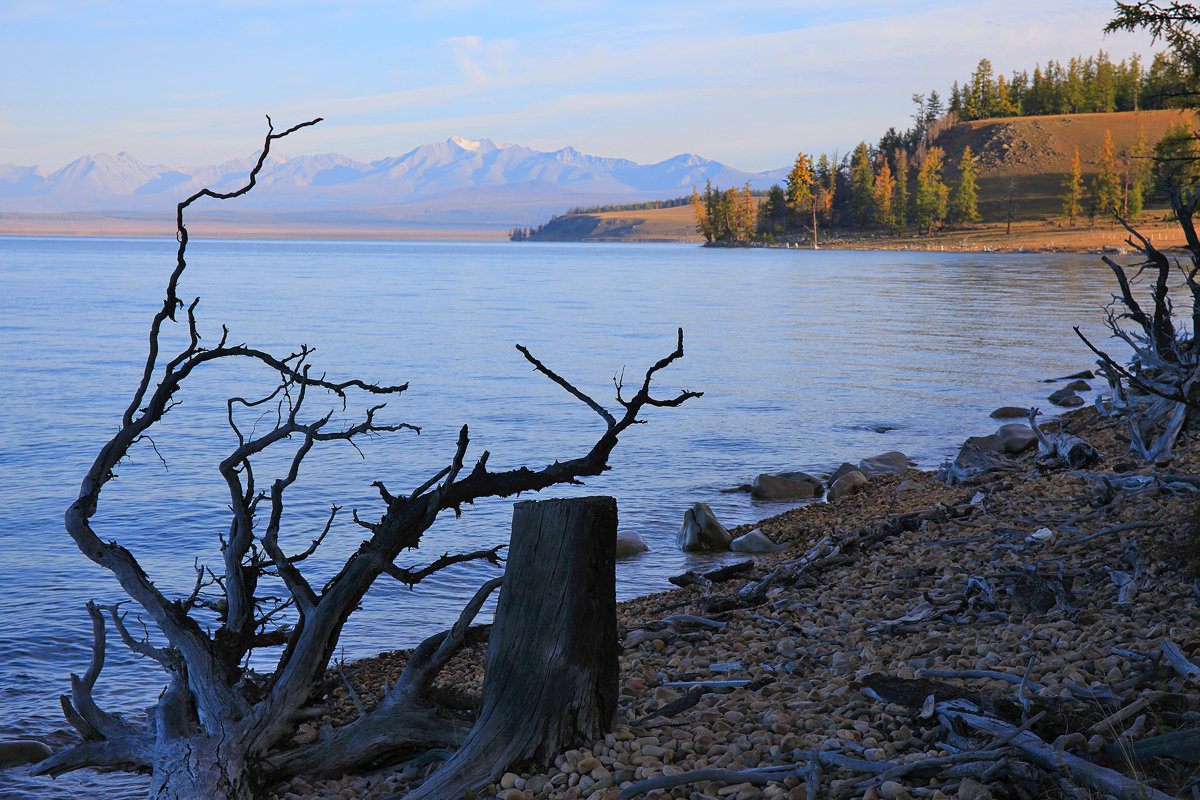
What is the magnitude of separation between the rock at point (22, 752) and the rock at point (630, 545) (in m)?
6.03

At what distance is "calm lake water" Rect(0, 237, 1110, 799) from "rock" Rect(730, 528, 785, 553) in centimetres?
51

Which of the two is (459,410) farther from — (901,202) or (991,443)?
(901,202)

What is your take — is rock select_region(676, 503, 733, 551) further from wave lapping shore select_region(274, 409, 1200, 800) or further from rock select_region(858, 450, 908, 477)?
rock select_region(858, 450, 908, 477)

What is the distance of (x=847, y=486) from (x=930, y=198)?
12497 cm

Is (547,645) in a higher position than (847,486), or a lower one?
higher

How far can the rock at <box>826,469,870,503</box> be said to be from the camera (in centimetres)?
1312

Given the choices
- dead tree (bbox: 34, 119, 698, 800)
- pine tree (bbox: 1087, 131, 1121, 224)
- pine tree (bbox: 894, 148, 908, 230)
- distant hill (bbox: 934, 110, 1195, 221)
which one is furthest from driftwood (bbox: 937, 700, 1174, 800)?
distant hill (bbox: 934, 110, 1195, 221)


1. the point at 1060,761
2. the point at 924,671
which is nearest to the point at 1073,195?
the point at 924,671

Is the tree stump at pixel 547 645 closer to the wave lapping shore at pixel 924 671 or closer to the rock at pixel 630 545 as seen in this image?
the wave lapping shore at pixel 924 671

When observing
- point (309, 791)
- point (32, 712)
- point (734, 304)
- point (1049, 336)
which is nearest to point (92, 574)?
point (32, 712)

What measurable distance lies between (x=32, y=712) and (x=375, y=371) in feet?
64.7

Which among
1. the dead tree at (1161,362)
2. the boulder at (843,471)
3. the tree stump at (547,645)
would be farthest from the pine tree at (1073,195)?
the tree stump at (547,645)

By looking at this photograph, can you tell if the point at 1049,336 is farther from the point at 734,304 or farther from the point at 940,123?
the point at 940,123

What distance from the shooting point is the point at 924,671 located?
4.64m
